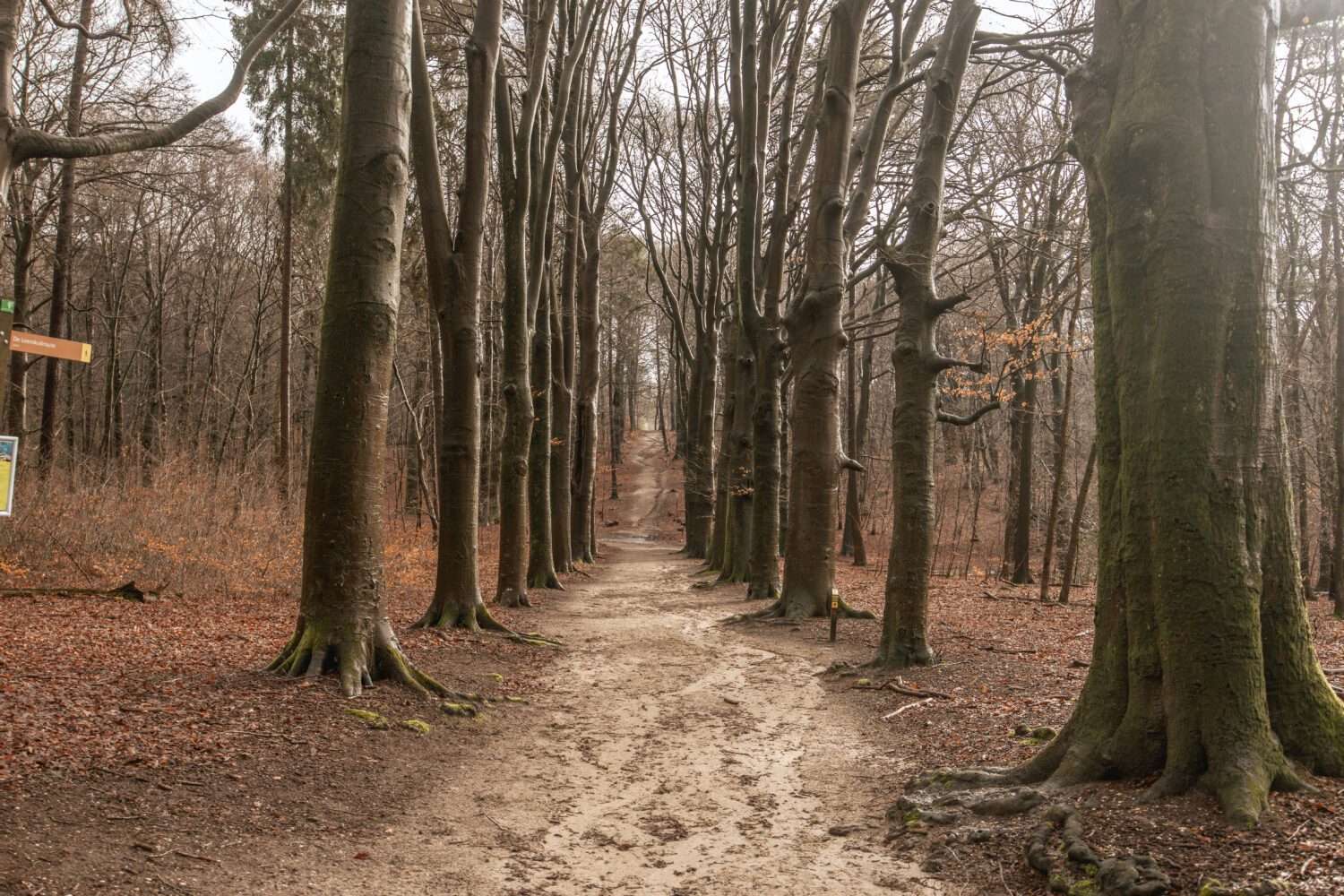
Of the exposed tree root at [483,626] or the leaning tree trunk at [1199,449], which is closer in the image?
the leaning tree trunk at [1199,449]

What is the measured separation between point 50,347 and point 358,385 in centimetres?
265

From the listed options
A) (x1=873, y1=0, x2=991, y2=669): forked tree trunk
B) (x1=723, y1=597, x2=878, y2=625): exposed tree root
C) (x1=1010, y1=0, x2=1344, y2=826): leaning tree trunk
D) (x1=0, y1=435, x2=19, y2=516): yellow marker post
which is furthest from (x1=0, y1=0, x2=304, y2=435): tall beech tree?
(x1=723, y1=597, x2=878, y2=625): exposed tree root

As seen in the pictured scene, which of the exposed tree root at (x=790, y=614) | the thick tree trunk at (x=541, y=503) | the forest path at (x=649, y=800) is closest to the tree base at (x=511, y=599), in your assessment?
the thick tree trunk at (x=541, y=503)

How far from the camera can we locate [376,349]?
645 centimetres

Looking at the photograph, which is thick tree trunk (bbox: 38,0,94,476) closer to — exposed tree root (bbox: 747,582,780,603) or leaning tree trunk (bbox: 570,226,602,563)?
leaning tree trunk (bbox: 570,226,602,563)

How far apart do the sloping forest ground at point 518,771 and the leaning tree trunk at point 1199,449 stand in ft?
0.93

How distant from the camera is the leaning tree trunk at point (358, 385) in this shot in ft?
20.4

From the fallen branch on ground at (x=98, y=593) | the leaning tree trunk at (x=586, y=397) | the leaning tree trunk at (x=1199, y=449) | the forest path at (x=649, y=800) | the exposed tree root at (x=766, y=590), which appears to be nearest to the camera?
the leaning tree trunk at (x=1199, y=449)

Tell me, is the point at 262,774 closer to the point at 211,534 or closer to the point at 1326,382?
the point at 211,534

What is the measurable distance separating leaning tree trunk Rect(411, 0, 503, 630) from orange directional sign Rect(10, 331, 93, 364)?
383 centimetres

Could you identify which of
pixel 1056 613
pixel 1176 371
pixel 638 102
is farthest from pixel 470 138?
pixel 638 102

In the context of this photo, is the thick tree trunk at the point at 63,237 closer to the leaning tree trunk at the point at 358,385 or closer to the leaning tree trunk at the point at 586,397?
the leaning tree trunk at the point at 358,385

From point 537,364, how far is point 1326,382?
54.0 ft

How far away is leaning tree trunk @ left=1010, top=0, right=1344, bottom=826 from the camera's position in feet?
11.9
